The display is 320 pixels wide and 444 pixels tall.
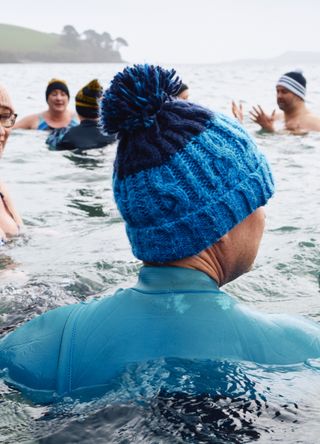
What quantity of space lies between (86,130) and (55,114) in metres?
2.92

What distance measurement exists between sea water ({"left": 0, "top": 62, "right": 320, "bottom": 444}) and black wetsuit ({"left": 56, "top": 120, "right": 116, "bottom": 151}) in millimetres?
203

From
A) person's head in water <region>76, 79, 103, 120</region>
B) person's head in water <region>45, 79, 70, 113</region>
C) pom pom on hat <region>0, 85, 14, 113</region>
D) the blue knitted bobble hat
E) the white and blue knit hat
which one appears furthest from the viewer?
person's head in water <region>45, 79, 70, 113</region>

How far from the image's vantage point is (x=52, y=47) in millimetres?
152000

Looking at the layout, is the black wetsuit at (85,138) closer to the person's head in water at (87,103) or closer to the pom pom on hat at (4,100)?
the person's head in water at (87,103)

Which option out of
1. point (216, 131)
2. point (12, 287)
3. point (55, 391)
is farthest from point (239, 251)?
point (12, 287)

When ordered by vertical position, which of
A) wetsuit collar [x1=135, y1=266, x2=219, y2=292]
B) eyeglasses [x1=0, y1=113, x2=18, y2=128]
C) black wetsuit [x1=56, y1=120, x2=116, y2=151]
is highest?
eyeglasses [x1=0, y1=113, x2=18, y2=128]

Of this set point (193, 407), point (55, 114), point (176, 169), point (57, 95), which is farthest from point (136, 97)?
point (55, 114)

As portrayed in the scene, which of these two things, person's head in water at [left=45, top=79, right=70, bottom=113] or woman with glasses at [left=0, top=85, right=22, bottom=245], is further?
person's head in water at [left=45, top=79, right=70, bottom=113]

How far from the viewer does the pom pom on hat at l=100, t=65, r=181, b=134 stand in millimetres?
2105

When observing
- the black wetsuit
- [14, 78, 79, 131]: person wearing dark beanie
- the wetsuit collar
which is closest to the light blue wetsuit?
the wetsuit collar

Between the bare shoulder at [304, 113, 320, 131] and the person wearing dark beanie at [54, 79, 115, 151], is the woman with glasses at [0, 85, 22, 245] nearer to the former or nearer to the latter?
the person wearing dark beanie at [54, 79, 115, 151]

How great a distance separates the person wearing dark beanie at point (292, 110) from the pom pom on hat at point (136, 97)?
10695mm

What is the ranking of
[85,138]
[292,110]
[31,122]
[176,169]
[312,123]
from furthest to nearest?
[31,122], [292,110], [312,123], [85,138], [176,169]

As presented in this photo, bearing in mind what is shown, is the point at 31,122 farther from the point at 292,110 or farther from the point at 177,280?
the point at 177,280
